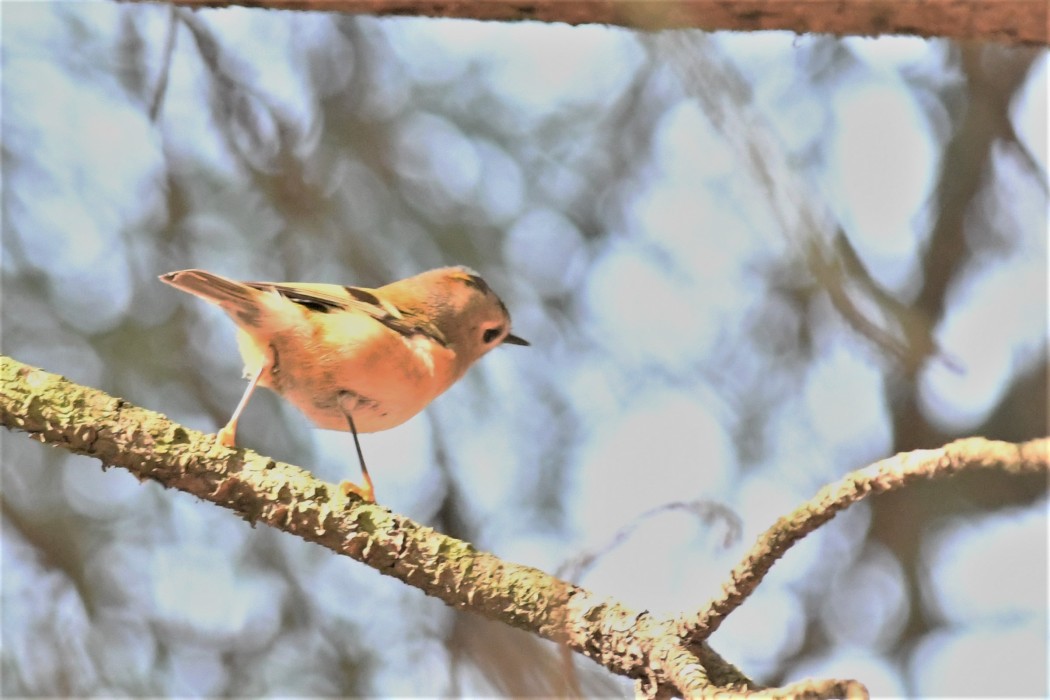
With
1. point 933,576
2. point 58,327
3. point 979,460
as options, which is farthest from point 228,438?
point 933,576

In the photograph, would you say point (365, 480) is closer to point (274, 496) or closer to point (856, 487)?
point (274, 496)

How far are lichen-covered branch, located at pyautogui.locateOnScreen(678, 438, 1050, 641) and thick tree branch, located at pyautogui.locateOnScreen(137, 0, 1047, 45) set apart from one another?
646 millimetres

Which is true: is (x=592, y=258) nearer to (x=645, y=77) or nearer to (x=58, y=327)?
(x=645, y=77)

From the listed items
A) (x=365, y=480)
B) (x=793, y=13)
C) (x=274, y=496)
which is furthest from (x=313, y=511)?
(x=793, y=13)

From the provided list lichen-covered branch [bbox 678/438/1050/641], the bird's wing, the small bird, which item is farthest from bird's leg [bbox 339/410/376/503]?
lichen-covered branch [bbox 678/438/1050/641]

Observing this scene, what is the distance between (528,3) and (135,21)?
167cm

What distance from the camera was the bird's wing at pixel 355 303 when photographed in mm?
1927

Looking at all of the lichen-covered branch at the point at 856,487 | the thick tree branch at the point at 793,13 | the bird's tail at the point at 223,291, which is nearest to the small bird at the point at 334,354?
the bird's tail at the point at 223,291

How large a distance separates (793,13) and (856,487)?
823 millimetres

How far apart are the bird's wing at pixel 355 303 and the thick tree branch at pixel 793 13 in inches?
19.9

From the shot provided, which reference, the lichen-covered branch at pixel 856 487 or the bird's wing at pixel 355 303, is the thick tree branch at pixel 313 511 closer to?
the lichen-covered branch at pixel 856 487

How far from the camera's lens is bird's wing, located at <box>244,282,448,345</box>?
1.93m

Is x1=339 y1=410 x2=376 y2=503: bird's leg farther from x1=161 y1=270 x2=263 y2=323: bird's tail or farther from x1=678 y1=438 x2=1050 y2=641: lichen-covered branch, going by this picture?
x1=678 y1=438 x2=1050 y2=641: lichen-covered branch

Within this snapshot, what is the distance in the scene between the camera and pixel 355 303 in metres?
2.04
